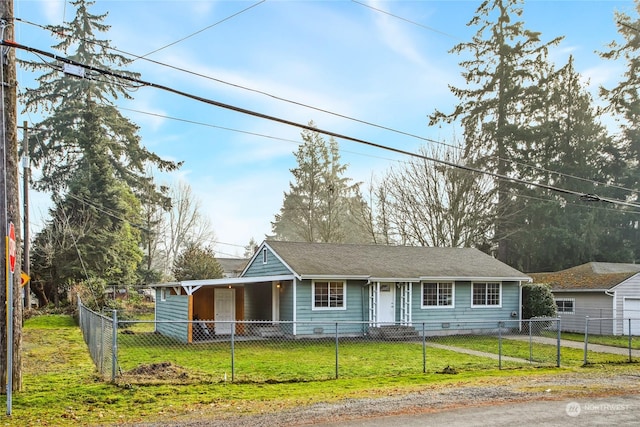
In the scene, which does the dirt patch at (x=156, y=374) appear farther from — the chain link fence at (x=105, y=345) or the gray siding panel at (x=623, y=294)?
the gray siding panel at (x=623, y=294)

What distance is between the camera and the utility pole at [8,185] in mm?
8492

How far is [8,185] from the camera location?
8.71m

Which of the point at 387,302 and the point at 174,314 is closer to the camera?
the point at 174,314

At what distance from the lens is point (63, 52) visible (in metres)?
38.6

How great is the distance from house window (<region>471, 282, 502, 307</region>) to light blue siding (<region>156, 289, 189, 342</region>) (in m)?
12.2

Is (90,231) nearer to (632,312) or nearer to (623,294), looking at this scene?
(623,294)

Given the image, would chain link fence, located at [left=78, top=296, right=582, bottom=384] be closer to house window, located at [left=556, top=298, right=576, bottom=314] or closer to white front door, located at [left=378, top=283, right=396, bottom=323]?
white front door, located at [left=378, top=283, right=396, bottom=323]

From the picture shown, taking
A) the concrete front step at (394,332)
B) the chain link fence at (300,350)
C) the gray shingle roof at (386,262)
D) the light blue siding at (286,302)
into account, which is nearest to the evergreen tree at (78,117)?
the chain link fence at (300,350)

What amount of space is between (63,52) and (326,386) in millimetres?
37775

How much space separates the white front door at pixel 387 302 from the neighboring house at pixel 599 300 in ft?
31.0

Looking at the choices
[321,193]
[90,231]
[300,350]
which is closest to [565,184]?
[321,193]

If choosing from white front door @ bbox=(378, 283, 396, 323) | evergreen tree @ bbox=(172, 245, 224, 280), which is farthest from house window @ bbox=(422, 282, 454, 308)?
evergreen tree @ bbox=(172, 245, 224, 280)

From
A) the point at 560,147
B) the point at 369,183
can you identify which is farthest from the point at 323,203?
the point at 560,147

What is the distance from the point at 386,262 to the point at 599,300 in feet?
32.5
